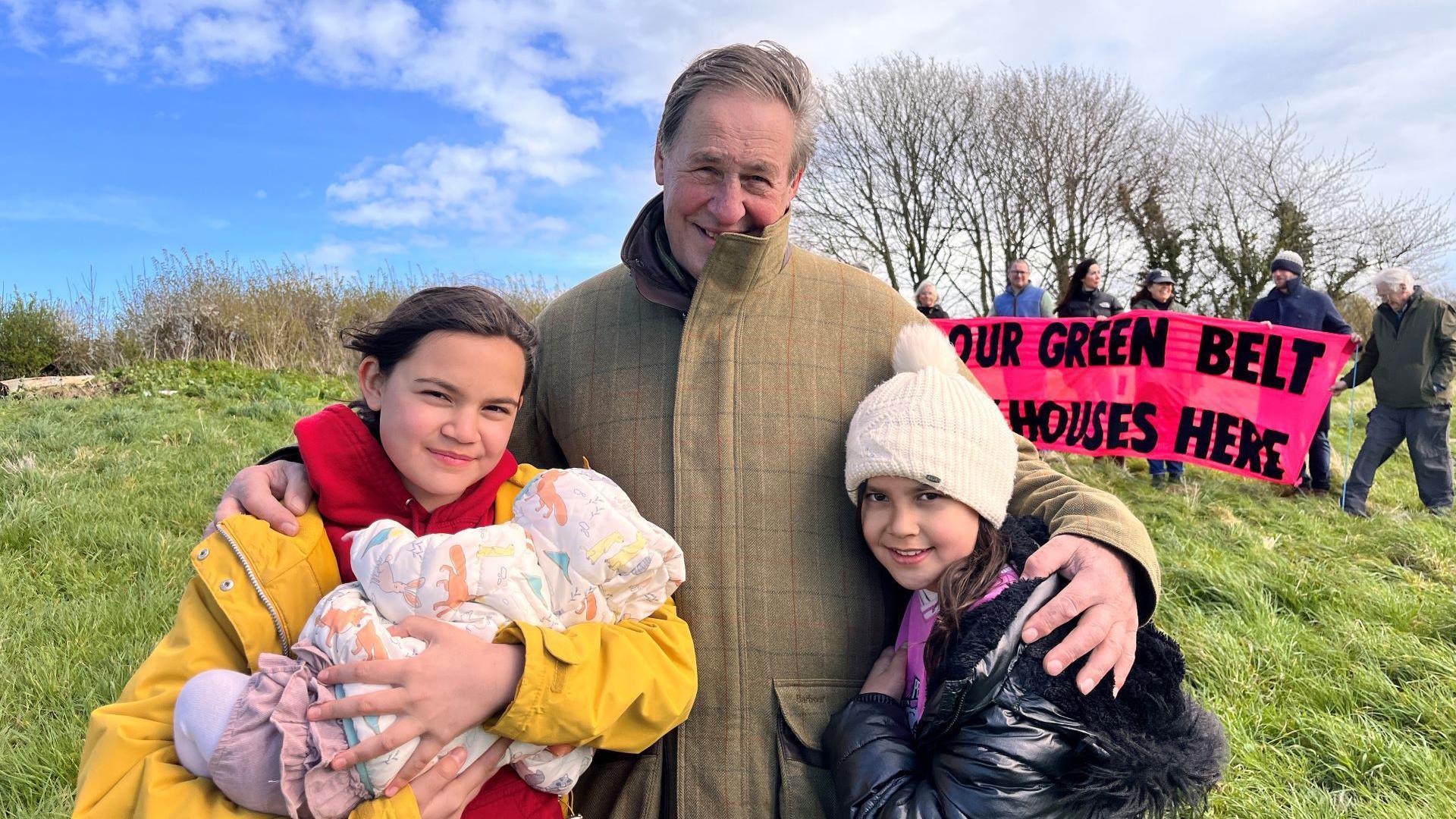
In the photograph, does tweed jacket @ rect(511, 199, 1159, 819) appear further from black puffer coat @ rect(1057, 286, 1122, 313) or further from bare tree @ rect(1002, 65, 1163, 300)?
bare tree @ rect(1002, 65, 1163, 300)

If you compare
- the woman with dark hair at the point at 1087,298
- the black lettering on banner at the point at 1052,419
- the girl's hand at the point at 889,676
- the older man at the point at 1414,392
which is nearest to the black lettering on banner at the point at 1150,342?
the black lettering on banner at the point at 1052,419

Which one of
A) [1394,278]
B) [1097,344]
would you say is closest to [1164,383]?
[1097,344]

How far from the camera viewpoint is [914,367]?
202 centimetres

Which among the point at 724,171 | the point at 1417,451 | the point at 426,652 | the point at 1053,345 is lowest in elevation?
the point at 1417,451

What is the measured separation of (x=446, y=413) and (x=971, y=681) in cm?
119

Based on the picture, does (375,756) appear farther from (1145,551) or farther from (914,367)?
(1145,551)

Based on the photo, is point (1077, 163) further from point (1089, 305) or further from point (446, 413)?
point (446, 413)

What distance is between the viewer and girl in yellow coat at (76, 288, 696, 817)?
1403 mm

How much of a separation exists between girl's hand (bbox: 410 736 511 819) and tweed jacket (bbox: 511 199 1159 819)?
48 centimetres

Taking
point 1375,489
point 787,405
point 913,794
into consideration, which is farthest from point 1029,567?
point 1375,489

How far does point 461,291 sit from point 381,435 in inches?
14.2

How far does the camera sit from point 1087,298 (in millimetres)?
10719

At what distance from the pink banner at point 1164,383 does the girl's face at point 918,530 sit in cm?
579

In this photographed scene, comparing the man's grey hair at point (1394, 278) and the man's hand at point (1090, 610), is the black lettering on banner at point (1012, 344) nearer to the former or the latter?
the man's grey hair at point (1394, 278)
